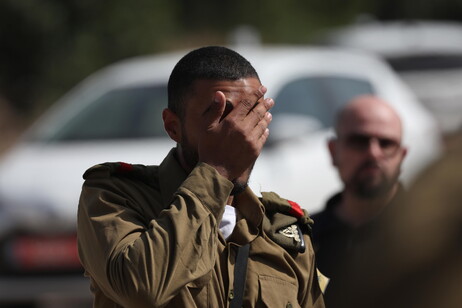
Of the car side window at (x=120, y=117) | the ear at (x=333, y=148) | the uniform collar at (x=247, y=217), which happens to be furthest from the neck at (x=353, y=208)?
the car side window at (x=120, y=117)

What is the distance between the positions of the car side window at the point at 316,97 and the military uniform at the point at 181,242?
4.52 metres

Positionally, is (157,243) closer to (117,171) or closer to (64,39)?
(117,171)

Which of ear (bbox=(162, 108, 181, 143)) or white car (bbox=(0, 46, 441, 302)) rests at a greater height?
white car (bbox=(0, 46, 441, 302))

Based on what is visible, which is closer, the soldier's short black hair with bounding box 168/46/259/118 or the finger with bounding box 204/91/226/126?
the finger with bounding box 204/91/226/126

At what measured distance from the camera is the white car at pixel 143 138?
246 inches

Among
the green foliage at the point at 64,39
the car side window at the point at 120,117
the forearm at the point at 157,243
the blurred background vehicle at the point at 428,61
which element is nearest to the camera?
the forearm at the point at 157,243

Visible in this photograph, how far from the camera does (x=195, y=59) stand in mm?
2375

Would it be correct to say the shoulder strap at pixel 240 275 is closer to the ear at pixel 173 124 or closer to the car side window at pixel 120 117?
the ear at pixel 173 124

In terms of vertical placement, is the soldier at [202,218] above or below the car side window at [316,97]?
below

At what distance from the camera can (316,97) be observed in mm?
7285

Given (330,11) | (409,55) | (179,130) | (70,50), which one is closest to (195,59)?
(179,130)

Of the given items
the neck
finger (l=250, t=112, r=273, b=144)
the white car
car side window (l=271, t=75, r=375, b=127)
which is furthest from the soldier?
car side window (l=271, t=75, r=375, b=127)

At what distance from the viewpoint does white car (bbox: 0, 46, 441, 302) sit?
20.5ft

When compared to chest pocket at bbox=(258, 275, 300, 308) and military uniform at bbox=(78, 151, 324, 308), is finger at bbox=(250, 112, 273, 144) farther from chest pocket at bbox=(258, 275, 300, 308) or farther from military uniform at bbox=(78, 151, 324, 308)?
chest pocket at bbox=(258, 275, 300, 308)
